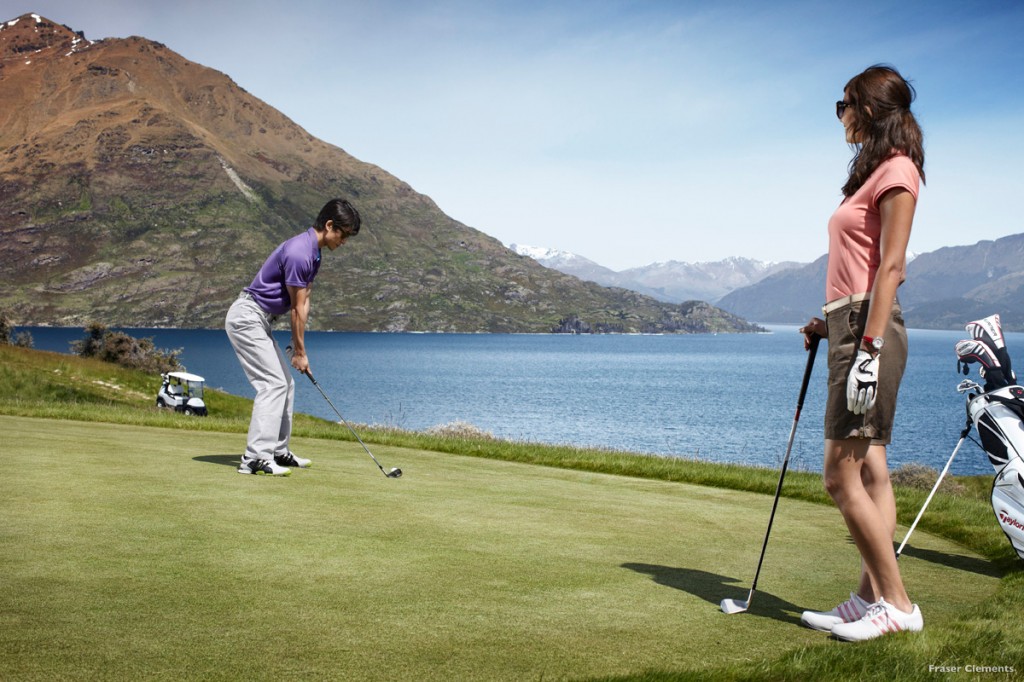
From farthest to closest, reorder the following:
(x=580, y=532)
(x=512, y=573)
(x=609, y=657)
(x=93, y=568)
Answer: (x=580, y=532) < (x=512, y=573) < (x=93, y=568) < (x=609, y=657)

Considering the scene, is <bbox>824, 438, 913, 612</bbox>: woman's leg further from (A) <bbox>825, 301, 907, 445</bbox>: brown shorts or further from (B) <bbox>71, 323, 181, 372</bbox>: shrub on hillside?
(B) <bbox>71, 323, 181, 372</bbox>: shrub on hillside

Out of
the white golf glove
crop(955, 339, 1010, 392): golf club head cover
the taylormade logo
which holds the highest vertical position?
crop(955, 339, 1010, 392): golf club head cover

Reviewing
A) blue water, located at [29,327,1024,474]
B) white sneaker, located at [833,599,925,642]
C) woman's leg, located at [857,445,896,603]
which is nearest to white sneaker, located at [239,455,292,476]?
woman's leg, located at [857,445,896,603]

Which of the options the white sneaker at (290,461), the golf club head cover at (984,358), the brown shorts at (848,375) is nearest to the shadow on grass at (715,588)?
the brown shorts at (848,375)

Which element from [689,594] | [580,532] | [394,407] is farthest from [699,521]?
[394,407]

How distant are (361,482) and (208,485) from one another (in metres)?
1.41

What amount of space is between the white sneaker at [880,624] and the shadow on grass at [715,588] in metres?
0.27

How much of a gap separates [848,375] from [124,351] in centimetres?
4544

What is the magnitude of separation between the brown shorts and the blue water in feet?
50.7

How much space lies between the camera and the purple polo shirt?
859 cm

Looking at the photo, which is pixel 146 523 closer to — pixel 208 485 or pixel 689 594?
pixel 208 485

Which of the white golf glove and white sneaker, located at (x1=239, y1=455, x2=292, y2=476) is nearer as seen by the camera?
the white golf glove

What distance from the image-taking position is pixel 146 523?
17.6 ft

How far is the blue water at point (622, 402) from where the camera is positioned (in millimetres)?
52125
